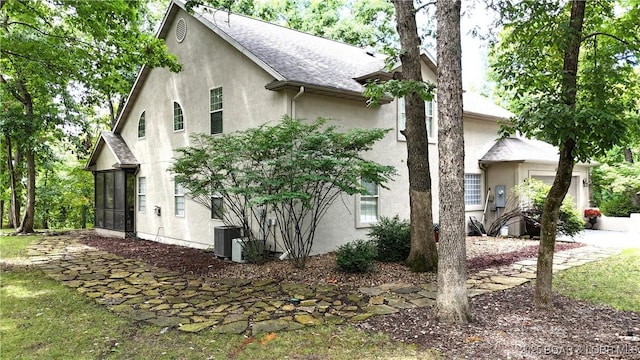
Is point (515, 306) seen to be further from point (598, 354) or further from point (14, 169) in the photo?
point (14, 169)

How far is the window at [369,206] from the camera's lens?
10.7 metres

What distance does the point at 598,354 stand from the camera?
4.07 m

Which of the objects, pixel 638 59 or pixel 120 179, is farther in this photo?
pixel 120 179

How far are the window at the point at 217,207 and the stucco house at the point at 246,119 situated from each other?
0.40ft

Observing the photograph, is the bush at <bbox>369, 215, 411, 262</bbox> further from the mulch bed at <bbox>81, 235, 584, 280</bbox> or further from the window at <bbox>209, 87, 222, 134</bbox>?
the window at <bbox>209, 87, 222, 134</bbox>

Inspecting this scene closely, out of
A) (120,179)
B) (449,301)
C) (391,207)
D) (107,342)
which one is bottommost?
(107,342)

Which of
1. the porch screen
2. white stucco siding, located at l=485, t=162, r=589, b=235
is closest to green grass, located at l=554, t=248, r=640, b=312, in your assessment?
white stucco siding, located at l=485, t=162, r=589, b=235

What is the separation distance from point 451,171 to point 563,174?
1624 millimetres

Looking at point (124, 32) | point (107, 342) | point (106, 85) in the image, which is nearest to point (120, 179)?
point (106, 85)

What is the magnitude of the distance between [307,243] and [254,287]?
7.00 ft

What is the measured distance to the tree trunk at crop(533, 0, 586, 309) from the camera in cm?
526

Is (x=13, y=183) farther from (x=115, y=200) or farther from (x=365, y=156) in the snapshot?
(x=365, y=156)

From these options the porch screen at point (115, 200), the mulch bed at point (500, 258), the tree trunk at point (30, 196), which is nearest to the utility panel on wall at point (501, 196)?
the mulch bed at point (500, 258)

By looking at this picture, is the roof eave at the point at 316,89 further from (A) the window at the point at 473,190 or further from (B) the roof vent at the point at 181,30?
(A) the window at the point at 473,190
